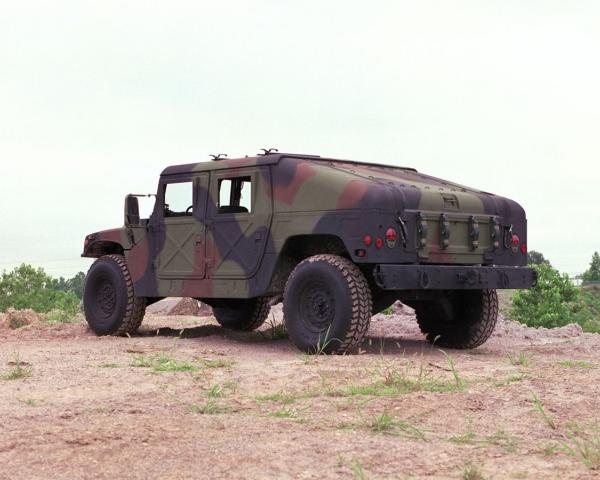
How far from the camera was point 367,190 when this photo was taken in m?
9.51

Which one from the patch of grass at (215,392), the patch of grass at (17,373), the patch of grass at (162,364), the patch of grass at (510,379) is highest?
the patch of grass at (510,379)

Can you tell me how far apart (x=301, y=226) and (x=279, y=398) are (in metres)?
3.47

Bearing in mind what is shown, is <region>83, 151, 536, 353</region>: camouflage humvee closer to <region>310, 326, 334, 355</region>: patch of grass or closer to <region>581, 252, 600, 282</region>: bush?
<region>310, 326, 334, 355</region>: patch of grass

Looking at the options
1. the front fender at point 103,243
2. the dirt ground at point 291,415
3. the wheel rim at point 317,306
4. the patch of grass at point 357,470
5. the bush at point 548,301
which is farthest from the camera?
the bush at point 548,301

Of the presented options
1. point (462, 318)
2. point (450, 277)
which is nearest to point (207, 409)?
point (450, 277)

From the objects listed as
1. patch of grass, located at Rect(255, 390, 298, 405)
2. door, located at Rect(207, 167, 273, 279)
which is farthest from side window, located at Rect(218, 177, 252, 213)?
patch of grass, located at Rect(255, 390, 298, 405)

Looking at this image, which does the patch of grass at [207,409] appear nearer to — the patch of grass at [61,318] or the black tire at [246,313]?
the black tire at [246,313]

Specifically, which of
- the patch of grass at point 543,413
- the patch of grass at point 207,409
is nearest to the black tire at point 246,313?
the patch of grass at point 207,409

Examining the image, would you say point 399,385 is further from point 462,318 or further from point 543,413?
point 462,318

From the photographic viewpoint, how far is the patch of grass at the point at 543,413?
20.2ft

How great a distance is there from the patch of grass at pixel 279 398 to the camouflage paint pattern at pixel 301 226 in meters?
2.73

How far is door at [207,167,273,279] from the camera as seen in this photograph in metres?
10.6

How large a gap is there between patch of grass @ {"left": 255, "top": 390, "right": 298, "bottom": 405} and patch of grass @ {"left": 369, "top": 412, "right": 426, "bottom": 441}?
93 centimetres

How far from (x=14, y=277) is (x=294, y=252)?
54.3 feet
